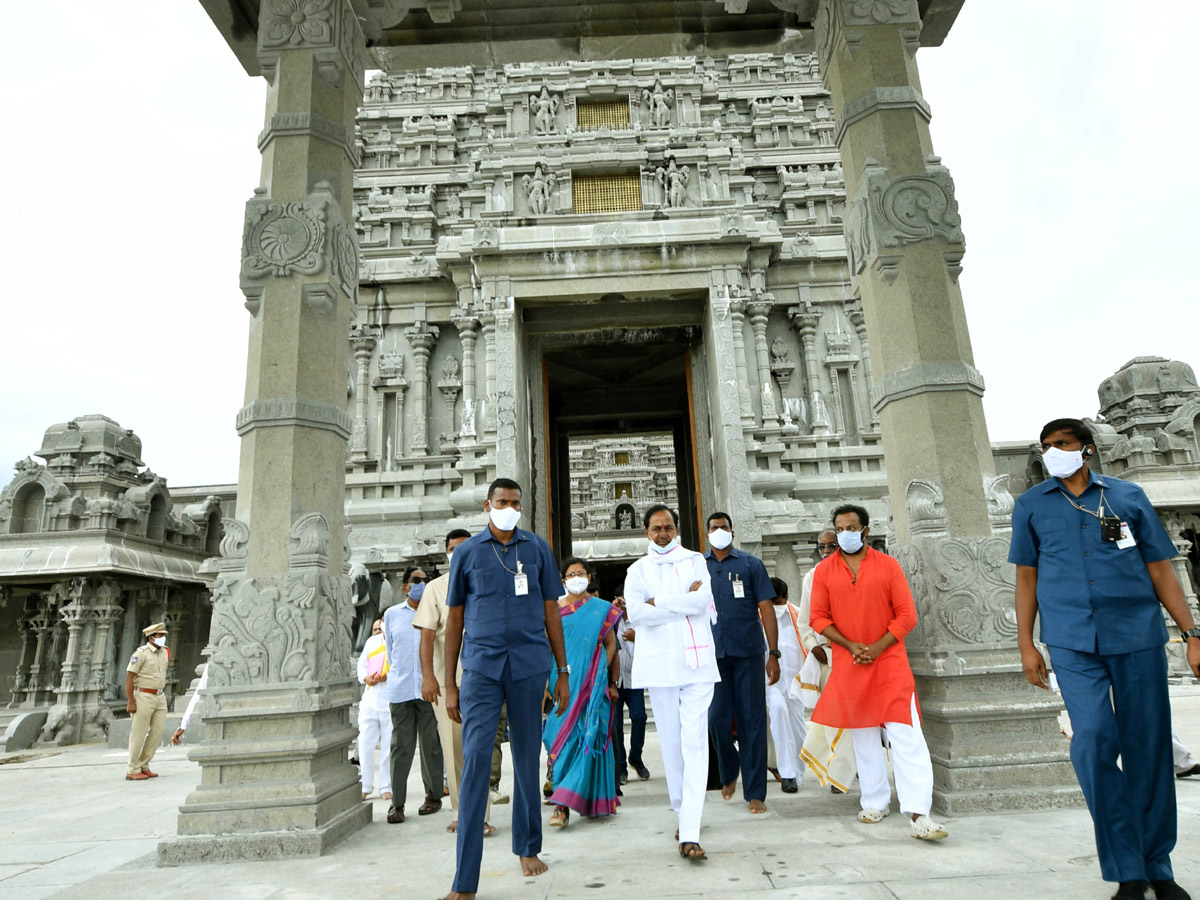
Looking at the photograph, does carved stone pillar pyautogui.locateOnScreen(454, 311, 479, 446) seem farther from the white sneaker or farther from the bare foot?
the white sneaker

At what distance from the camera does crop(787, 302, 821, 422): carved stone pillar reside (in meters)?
17.2

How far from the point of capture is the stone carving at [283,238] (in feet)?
18.5

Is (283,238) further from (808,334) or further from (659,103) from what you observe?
(659,103)

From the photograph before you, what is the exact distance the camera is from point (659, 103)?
18.5 meters

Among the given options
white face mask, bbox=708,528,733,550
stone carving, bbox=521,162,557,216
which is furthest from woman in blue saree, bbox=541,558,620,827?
stone carving, bbox=521,162,557,216

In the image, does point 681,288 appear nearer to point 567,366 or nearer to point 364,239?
point 567,366

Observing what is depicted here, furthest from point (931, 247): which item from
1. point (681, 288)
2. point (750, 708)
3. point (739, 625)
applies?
point (681, 288)

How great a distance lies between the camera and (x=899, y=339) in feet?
18.7

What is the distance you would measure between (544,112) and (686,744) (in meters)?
17.1

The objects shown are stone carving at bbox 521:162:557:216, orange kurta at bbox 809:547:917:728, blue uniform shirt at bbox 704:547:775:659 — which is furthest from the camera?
stone carving at bbox 521:162:557:216

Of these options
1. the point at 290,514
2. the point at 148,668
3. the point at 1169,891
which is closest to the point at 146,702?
the point at 148,668

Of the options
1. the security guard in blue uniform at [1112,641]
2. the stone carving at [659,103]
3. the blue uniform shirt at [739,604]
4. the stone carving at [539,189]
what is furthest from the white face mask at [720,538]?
the stone carving at [659,103]

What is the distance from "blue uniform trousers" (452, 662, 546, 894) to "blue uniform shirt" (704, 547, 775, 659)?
1.95m

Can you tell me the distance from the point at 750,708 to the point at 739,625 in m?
0.57
